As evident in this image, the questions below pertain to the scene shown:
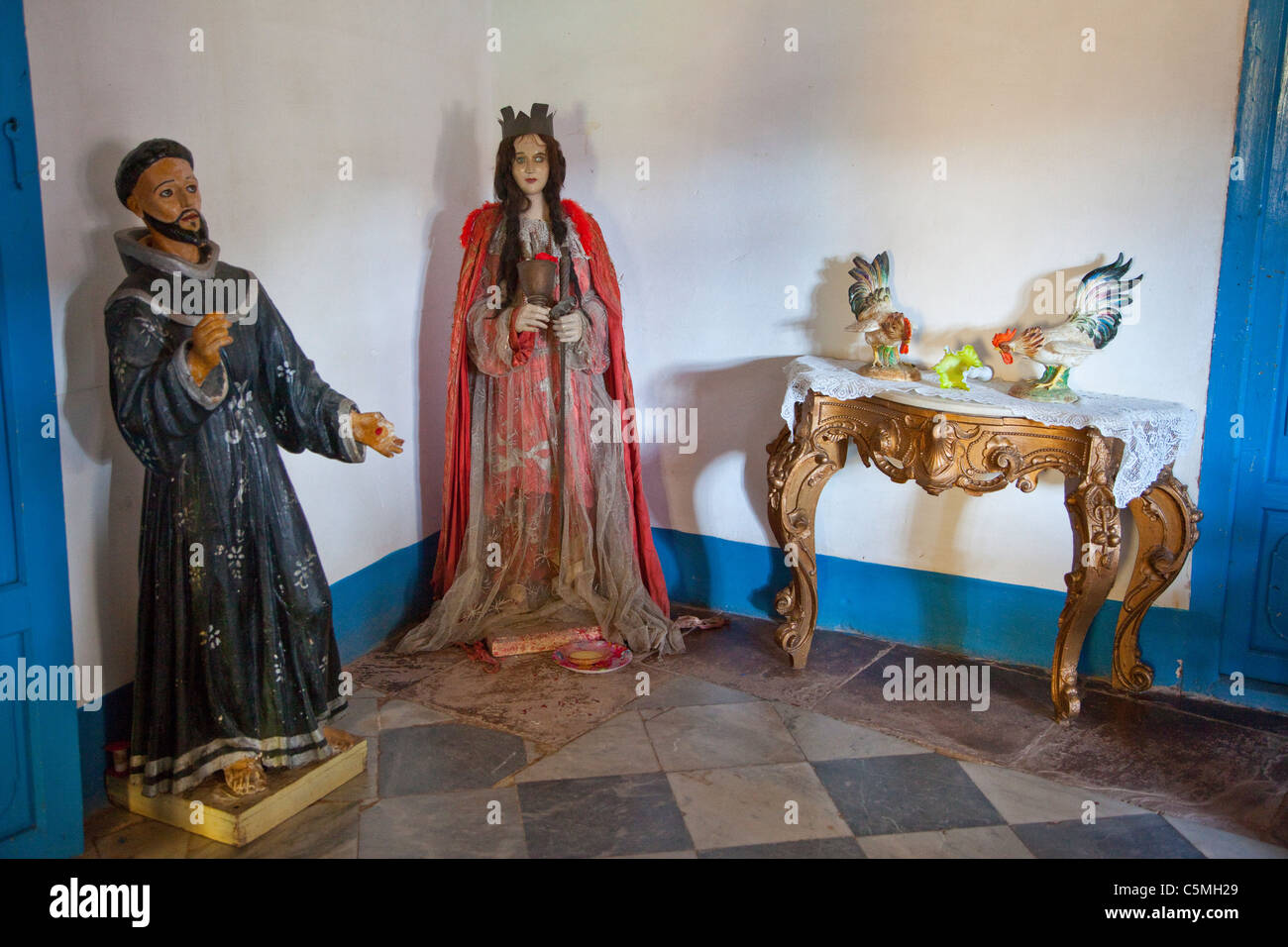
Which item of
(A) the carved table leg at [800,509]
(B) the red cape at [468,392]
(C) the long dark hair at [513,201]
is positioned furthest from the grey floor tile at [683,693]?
(C) the long dark hair at [513,201]

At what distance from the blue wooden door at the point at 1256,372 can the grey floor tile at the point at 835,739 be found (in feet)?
4.25

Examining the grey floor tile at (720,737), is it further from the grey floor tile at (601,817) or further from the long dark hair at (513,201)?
the long dark hair at (513,201)

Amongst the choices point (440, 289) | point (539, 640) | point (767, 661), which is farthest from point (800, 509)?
point (440, 289)

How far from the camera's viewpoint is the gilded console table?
351 cm

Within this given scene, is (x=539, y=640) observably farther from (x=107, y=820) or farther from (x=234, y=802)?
(x=107, y=820)

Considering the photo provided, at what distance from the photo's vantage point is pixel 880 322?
3.96m

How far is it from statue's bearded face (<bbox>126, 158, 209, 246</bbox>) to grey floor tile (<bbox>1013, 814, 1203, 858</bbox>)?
9.29ft

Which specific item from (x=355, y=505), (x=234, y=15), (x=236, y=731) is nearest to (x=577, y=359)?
(x=355, y=505)

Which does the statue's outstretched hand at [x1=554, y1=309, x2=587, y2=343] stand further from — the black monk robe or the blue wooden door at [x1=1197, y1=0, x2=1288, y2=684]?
the blue wooden door at [x1=1197, y1=0, x2=1288, y2=684]

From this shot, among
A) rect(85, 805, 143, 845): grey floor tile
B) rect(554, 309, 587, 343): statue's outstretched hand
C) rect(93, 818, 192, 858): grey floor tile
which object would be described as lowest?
rect(93, 818, 192, 858): grey floor tile

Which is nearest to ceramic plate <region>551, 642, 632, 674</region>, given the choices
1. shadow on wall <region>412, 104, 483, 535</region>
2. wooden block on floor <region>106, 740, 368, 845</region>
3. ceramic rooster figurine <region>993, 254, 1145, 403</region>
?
shadow on wall <region>412, 104, 483, 535</region>

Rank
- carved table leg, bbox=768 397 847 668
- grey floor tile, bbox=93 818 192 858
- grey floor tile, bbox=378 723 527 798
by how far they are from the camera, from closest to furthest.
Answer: grey floor tile, bbox=93 818 192 858 → grey floor tile, bbox=378 723 527 798 → carved table leg, bbox=768 397 847 668
